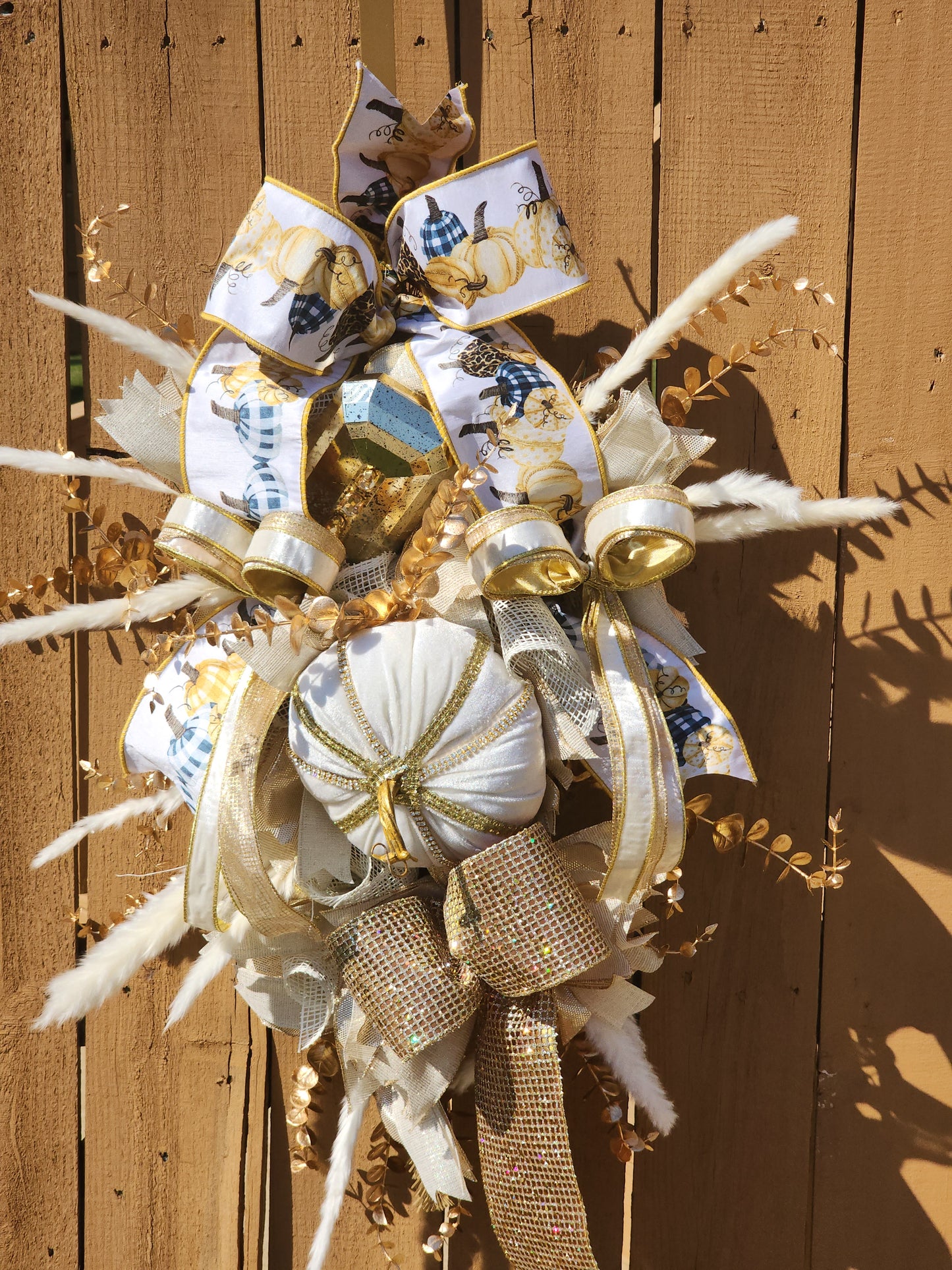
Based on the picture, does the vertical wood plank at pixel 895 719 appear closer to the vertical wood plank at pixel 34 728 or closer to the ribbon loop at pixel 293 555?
the ribbon loop at pixel 293 555

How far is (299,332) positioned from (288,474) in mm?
107

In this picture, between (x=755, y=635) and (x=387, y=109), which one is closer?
(x=387, y=109)

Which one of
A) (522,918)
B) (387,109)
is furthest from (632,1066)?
(387,109)

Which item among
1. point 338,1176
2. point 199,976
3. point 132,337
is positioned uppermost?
point 132,337

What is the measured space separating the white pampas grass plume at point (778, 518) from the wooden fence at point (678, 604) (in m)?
0.13

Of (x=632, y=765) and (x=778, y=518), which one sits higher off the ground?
(x=778, y=518)

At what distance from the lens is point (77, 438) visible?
37.1 inches

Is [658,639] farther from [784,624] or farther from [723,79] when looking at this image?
[723,79]

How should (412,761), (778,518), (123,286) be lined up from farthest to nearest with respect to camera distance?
(123,286) → (778,518) → (412,761)

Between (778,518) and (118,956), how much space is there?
2.04ft

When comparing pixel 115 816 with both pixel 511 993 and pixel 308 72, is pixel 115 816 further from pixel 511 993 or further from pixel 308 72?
pixel 308 72

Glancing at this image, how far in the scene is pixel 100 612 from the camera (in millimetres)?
801

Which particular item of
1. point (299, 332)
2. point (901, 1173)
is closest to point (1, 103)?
point (299, 332)

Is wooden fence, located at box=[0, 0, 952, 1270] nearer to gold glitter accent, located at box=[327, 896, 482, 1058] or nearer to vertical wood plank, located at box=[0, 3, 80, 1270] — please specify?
vertical wood plank, located at box=[0, 3, 80, 1270]
